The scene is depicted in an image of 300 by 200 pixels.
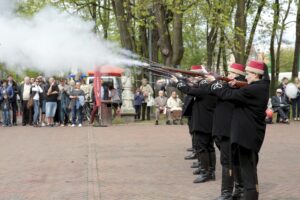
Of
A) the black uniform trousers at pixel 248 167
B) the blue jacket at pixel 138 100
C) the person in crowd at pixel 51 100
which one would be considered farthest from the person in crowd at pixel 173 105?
the black uniform trousers at pixel 248 167

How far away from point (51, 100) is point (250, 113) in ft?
52.9

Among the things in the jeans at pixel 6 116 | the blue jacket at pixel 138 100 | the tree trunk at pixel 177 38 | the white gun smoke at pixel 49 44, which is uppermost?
the tree trunk at pixel 177 38

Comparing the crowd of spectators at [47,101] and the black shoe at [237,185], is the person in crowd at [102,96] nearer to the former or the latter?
the crowd of spectators at [47,101]

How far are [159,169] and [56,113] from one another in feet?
40.7

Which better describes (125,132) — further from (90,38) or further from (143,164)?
(143,164)

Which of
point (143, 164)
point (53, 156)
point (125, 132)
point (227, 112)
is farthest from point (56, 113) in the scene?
point (227, 112)

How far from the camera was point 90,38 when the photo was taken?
52.7 ft

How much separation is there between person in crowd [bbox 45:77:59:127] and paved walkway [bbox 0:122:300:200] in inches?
132

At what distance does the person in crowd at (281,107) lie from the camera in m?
23.8

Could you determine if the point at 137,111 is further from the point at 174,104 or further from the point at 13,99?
the point at 13,99

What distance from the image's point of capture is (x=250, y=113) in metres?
7.57

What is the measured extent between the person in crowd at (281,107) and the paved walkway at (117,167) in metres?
4.41

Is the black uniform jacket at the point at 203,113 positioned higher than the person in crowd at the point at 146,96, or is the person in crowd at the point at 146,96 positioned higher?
the person in crowd at the point at 146,96

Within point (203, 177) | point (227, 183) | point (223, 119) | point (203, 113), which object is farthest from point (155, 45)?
point (227, 183)
